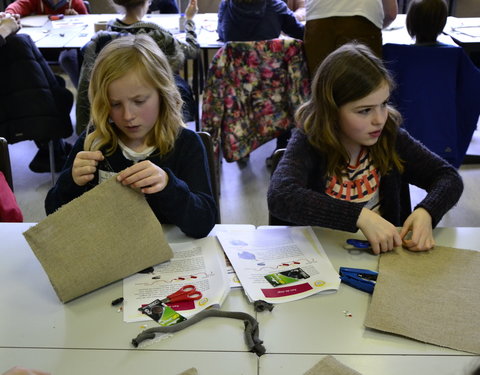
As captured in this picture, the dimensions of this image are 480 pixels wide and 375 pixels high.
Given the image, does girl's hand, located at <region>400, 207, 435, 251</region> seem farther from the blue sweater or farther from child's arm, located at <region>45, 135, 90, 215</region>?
child's arm, located at <region>45, 135, 90, 215</region>

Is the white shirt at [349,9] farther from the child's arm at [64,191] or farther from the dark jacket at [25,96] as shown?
the child's arm at [64,191]

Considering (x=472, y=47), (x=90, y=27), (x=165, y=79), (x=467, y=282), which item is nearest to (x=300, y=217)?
(x=467, y=282)

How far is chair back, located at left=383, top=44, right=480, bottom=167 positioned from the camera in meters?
2.50

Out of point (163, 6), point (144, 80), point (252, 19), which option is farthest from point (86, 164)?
point (163, 6)

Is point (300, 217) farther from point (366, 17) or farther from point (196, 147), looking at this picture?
point (366, 17)

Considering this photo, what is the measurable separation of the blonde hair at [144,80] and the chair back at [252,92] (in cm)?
123

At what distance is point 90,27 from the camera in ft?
11.5

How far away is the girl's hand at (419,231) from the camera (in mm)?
1234

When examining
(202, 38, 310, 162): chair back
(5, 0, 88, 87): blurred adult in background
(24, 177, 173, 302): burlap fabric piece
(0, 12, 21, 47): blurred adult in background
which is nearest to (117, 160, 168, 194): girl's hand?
(24, 177, 173, 302): burlap fabric piece

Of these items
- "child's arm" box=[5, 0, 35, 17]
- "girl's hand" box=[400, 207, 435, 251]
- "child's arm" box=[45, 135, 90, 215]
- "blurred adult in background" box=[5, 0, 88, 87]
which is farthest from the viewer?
"blurred adult in background" box=[5, 0, 88, 87]

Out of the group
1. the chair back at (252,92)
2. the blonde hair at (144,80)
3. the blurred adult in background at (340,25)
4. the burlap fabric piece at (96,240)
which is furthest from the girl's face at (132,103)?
the blurred adult in background at (340,25)

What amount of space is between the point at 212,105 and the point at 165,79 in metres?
1.33

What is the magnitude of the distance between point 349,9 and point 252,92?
60 centimetres

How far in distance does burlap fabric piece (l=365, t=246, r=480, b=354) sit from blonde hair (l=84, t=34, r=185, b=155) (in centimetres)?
65
